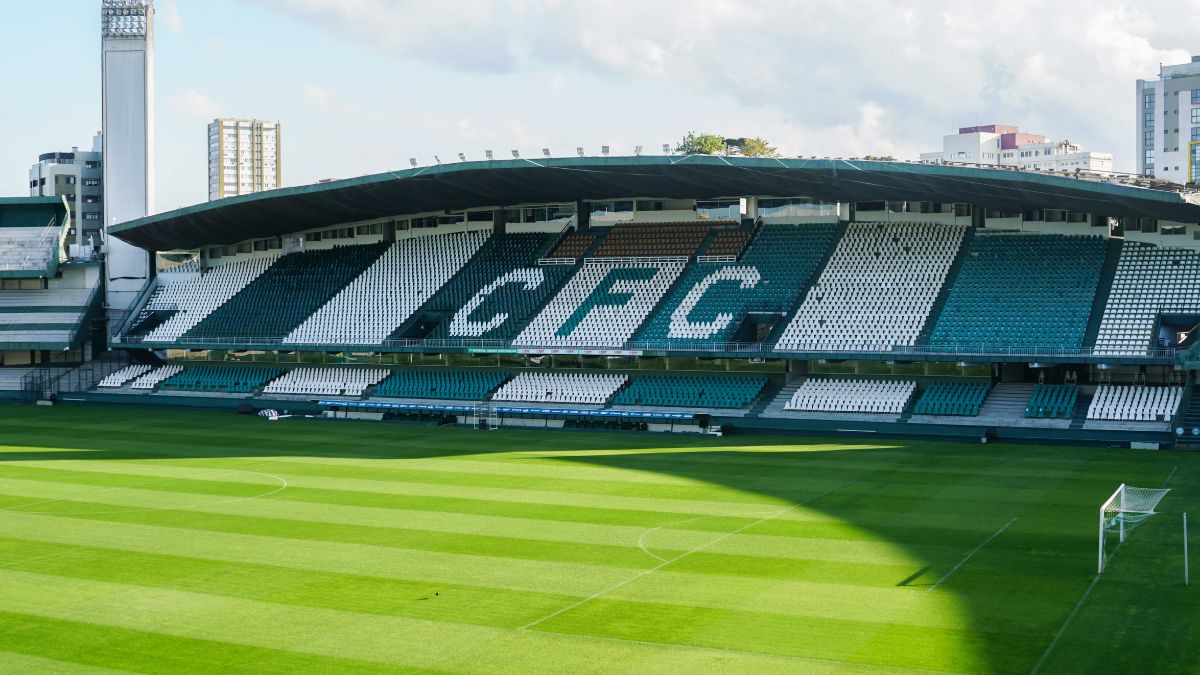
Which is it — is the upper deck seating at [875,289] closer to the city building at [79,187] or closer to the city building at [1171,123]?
the city building at [1171,123]

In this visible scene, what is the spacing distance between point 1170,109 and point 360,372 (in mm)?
94788

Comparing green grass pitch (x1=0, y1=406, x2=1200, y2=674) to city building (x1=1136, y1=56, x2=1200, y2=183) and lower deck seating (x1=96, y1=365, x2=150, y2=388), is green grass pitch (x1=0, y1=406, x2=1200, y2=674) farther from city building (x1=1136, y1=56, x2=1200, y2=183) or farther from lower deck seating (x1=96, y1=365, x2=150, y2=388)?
city building (x1=1136, y1=56, x2=1200, y2=183)

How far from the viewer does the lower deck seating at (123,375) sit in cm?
6700

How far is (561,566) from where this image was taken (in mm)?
24859

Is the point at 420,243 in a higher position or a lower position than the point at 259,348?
higher

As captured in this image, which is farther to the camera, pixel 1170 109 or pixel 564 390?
pixel 1170 109

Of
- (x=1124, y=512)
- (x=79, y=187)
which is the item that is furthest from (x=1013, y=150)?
(x=1124, y=512)

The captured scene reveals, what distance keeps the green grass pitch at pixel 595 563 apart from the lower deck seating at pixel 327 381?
728 inches

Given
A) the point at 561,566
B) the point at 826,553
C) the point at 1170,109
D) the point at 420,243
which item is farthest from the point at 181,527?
the point at 1170,109

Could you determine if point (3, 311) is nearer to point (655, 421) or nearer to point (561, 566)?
point (655, 421)

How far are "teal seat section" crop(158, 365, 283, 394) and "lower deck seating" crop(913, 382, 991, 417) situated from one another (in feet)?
110

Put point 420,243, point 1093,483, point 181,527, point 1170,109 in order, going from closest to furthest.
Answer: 1. point 181,527
2. point 1093,483
3. point 420,243
4. point 1170,109

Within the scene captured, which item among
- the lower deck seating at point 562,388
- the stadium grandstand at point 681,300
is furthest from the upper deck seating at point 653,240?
the lower deck seating at point 562,388

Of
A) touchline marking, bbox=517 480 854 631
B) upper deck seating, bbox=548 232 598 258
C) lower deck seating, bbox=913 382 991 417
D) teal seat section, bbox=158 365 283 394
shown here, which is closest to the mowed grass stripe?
touchline marking, bbox=517 480 854 631
